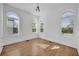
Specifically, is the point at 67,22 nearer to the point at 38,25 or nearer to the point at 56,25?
the point at 56,25

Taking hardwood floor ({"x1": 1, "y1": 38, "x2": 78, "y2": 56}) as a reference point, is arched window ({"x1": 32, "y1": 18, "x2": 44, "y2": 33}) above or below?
above

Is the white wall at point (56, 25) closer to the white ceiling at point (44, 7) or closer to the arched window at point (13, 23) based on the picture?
the white ceiling at point (44, 7)

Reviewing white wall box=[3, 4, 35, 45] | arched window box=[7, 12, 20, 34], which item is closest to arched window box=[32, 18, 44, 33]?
white wall box=[3, 4, 35, 45]

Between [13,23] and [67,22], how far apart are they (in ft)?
2.89

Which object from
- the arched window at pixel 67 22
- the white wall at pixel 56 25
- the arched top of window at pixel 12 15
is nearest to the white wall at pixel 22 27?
the arched top of window at pixel 12 15

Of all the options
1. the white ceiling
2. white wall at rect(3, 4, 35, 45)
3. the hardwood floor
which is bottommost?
the hardwood floor

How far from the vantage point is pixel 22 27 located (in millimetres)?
1896

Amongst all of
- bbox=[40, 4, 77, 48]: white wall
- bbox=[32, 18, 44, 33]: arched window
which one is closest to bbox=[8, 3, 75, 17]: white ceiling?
bbox=[40, 4, 77, 48]: white wall

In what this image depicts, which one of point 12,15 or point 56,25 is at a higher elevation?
point 12,15

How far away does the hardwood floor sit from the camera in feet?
6.12

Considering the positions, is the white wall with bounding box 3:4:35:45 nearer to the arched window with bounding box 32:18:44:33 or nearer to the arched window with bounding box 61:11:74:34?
the arched window with bounding box 32:18:44:33

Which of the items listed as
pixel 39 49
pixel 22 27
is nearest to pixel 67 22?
pixel 39 49

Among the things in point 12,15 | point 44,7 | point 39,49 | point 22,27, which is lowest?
point 39,49

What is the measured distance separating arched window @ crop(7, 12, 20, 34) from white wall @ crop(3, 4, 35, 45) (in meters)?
0.05
